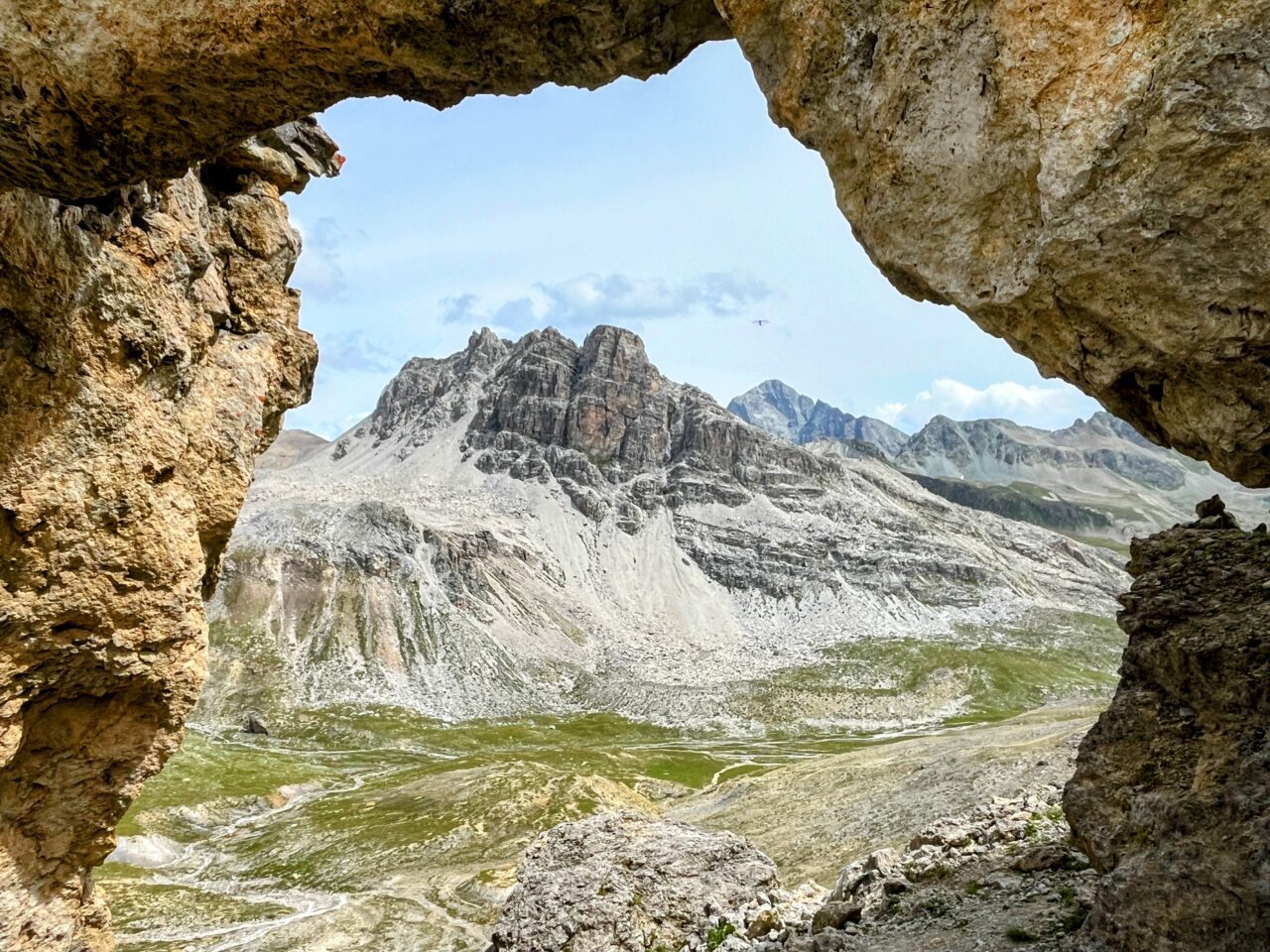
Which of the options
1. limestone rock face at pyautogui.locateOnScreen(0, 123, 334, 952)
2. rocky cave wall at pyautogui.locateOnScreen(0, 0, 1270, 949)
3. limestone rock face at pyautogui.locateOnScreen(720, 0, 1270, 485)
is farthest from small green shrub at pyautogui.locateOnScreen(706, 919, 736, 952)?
limestone rock face at pyautogui.locateOnScreen(720, 0, 1270, 485)

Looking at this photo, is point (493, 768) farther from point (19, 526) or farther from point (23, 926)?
point (19, 526)

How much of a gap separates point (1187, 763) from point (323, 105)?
1975cm

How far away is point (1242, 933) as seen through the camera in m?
10.5

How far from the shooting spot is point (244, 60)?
11703 mm

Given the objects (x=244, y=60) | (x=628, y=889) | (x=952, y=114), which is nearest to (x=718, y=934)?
(x=628, y=889)

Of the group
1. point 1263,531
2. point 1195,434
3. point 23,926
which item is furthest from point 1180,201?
point 23,926

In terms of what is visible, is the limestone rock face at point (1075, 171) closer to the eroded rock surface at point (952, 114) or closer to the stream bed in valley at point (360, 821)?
the eroded rock surface at point (952, 114)

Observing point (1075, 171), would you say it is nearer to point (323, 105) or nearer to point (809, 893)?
point (323, 105)

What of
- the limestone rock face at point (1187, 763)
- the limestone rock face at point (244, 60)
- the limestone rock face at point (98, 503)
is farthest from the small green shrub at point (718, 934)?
the limestone rock face at point (244, 60)

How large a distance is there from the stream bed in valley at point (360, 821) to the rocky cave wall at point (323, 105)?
31.4 meters

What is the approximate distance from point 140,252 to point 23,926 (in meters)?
14.8

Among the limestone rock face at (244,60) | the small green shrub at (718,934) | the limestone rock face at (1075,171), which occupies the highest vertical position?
the limestone rock face at (244,60)

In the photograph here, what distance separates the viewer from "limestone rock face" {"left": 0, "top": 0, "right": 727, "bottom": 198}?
37.0ft

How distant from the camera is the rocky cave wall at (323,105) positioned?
28.4 feet
